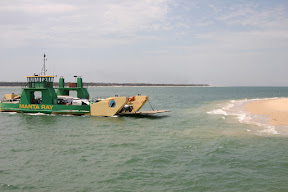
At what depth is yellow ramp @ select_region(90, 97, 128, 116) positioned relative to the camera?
102 feet

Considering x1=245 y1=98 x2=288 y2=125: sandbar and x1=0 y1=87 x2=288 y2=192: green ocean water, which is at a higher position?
x1=245 y1=98 x2=288 y2=125: sandbar

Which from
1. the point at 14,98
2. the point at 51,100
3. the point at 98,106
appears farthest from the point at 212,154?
the point at 14,98

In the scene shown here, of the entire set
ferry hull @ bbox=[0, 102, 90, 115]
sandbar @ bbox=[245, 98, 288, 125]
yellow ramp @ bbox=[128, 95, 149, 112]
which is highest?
yellow ramp @ bbox=[128, 95, 149, 112]

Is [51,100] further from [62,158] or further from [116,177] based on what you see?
[116,177]

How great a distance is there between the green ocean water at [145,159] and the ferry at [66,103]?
793cm

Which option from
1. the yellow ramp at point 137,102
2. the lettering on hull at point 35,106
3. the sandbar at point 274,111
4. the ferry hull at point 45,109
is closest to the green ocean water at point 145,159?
the sandbar at point 274,111

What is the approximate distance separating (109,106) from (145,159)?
17.7m

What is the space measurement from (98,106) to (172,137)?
14.4 metres

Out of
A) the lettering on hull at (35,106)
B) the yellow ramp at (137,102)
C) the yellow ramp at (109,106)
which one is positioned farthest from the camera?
the lettering on hull at (35,106)

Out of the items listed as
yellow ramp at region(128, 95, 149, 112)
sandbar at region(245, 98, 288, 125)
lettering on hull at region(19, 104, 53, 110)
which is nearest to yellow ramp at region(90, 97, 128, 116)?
yellow ramp at region(128, 95, 149, 112)

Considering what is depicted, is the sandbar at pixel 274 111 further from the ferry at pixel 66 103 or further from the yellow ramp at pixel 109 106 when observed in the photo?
the yellow ramp at pixel 109 106

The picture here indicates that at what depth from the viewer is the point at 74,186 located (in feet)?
35.7

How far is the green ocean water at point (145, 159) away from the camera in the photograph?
11.1 meters

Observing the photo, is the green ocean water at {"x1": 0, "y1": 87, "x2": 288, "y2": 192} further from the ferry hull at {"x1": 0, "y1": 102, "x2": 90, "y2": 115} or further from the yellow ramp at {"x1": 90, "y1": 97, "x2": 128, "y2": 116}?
the ferry hull at {"x1": 0, "y1": 102, "x2": 90, "y2": 115}
